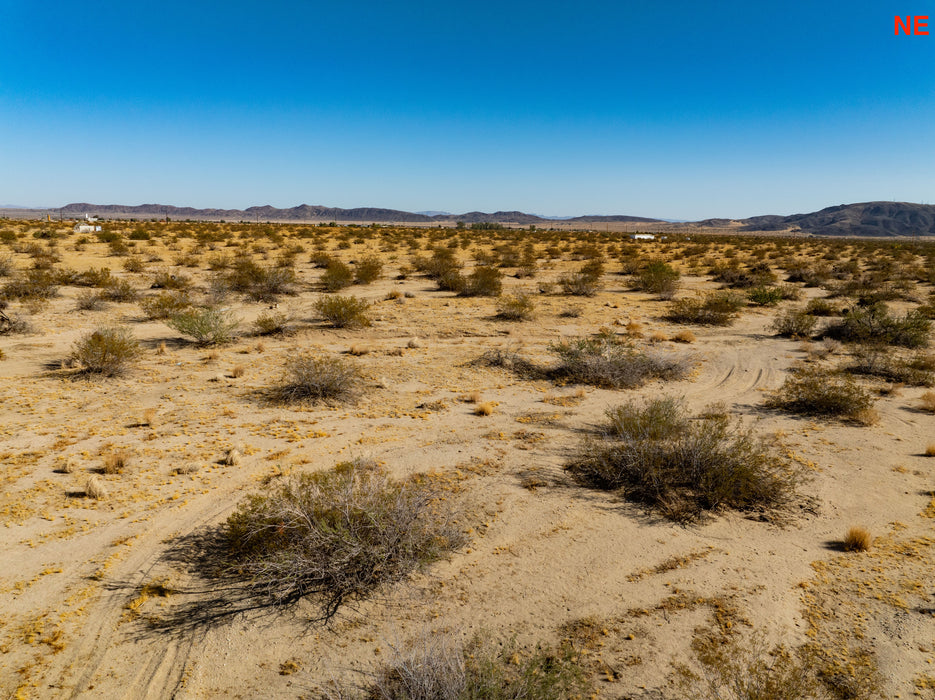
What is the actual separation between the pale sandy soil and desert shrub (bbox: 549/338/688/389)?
40cm

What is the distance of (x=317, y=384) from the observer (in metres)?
8.52

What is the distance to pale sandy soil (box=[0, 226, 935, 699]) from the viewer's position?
359cm

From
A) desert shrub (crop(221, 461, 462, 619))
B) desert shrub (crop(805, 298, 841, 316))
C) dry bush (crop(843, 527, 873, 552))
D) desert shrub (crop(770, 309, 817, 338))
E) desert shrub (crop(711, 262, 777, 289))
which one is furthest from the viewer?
desert shrub (crop(711, 262, 777, 289))

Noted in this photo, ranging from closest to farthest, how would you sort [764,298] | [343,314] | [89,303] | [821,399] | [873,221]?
[821,399], [343,314], [89,303], [764,298], [873,221]

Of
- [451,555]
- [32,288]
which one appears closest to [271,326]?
[32,288]

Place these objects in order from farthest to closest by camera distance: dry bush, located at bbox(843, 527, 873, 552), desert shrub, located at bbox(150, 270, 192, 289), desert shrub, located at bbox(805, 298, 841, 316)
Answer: desert shrub, located at bbox(150, 270, 192, 289), desert shrub, located at bbox(805, 298, 841, 316), dry bush, located at bbox(843, 527, 873, 552)

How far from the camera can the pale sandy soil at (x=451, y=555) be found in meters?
3.59

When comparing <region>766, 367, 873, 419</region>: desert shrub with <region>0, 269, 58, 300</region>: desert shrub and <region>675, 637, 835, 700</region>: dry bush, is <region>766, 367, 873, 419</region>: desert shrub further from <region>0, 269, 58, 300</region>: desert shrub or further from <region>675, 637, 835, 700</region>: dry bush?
<region>0, 269, 58, 300</region>: desert shrub

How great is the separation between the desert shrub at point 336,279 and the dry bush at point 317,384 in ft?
33.5

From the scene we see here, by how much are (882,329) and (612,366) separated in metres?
8.22

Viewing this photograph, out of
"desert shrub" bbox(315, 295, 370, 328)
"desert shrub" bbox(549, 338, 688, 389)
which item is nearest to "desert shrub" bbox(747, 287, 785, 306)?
"desert shrub" bbox(549, 338, 688, 389)

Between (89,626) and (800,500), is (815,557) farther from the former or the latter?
(89,626)

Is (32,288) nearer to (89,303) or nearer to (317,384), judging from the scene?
(89,303)

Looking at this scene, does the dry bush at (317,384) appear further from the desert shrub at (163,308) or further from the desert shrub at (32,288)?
the desert shrub at (32,288)
